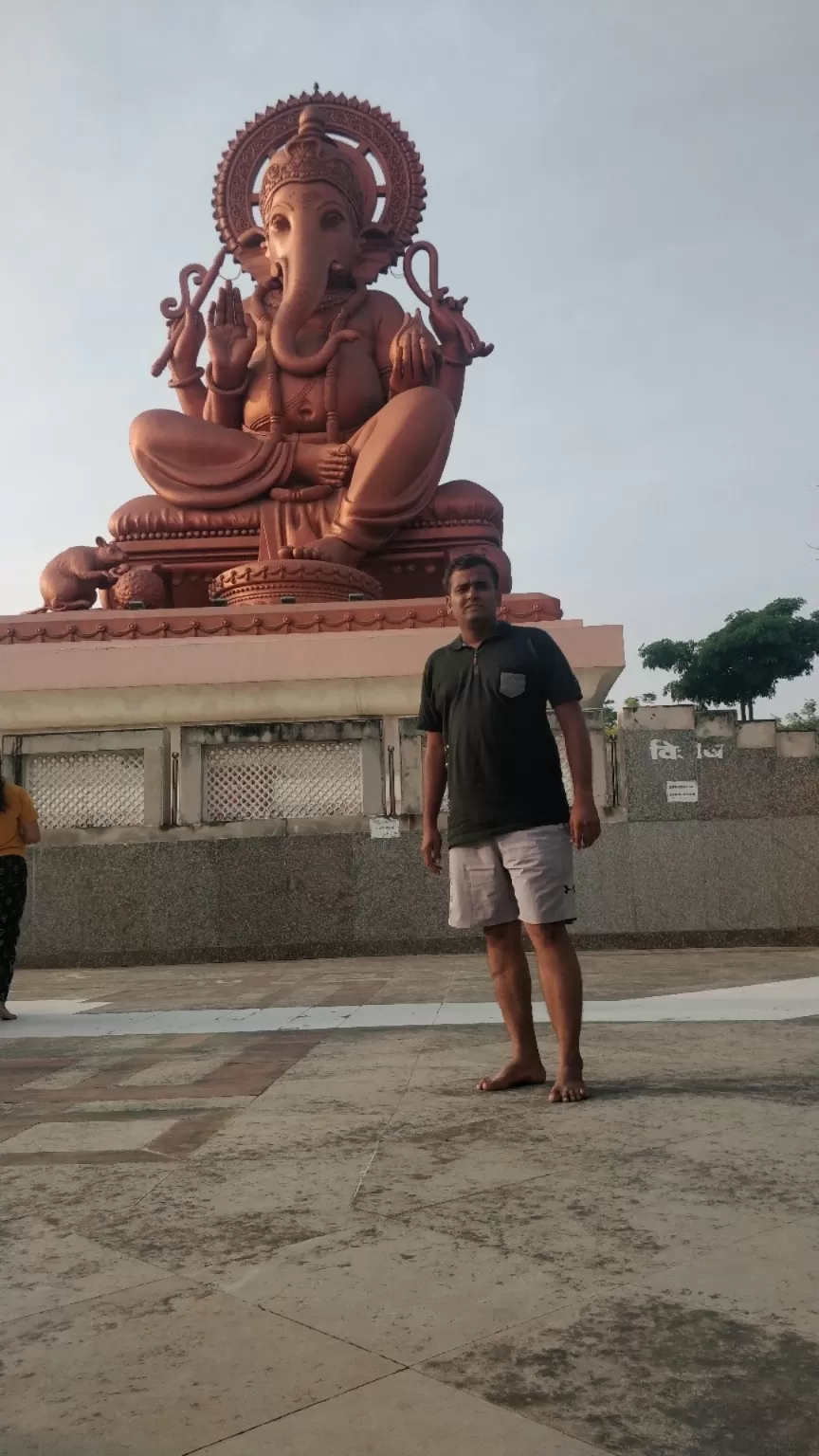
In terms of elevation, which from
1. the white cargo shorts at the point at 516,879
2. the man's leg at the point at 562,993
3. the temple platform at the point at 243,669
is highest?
the temple platform at the point at 243,669

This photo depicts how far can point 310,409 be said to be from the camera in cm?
1165

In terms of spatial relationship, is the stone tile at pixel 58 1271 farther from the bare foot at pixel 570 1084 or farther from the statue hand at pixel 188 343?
the statue hand at pixel 188 343

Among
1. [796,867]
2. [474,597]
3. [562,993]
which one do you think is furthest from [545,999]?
[796,867]

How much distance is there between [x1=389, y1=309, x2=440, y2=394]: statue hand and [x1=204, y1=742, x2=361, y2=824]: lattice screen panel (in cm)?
497

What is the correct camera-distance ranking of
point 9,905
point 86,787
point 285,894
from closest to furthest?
point 9,905, point 285,894, point 86,787

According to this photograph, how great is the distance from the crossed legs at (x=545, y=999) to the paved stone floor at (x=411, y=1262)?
0.27 feet

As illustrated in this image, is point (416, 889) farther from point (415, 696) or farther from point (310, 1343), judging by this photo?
point (310, 1343)

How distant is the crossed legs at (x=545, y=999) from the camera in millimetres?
2484

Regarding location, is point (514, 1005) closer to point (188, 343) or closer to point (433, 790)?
point (433, 790)

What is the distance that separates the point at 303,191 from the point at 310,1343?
12590 millimetres

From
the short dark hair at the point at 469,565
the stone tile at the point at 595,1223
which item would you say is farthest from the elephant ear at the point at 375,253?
the stone tile at the point at 595,1223

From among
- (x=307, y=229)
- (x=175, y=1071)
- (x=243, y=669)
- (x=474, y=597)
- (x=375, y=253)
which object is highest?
(x=375, y=253)

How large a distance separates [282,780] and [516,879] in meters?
5.46

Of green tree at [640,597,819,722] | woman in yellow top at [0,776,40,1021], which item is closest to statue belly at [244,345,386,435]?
woman in yellow top at [0,776,40,1021]
